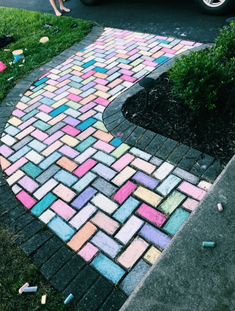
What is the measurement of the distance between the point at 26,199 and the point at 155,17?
4.75 meters

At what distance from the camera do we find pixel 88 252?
8.65 ft

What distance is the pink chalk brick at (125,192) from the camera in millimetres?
2996

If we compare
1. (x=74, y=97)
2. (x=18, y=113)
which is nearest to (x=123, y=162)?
(x=74, y=97)

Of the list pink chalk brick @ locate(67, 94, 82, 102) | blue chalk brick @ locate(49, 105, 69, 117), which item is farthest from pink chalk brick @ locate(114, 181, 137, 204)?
pink chalk brick @ locate(67, 94, 82, 102)

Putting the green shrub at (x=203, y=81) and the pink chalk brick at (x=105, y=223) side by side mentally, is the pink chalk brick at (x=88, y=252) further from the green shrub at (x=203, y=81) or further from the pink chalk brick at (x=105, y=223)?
the green shrub at (x=203, y=81)

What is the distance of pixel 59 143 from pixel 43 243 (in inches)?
52.7

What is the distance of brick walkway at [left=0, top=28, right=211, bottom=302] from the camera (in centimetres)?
265

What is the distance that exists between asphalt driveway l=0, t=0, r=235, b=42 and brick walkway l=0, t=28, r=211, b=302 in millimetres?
1063

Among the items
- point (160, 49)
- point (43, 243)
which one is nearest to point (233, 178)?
point (43, 243)

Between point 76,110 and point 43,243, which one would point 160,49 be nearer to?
point 76,110

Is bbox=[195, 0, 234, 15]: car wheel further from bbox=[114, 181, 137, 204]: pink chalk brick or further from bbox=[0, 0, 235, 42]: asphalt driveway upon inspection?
bbox=[114, 181, 137, 204]: pink chalk brick

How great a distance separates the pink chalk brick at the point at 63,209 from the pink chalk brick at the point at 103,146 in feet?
2.57

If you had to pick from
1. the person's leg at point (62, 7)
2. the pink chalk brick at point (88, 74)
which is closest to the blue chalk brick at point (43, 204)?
the pink chalk brick at point (88, 74)

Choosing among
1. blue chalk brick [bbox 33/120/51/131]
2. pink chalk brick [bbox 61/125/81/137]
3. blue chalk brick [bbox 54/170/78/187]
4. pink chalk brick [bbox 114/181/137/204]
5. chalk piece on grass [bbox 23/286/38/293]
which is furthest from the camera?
blue chalk brick [bbox 33/120/51/131]
